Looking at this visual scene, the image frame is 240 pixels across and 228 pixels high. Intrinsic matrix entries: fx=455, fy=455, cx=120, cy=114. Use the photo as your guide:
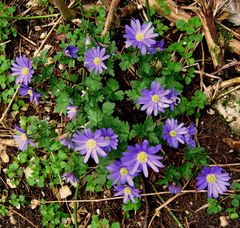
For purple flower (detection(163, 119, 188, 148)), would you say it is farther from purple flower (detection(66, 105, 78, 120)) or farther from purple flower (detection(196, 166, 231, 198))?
purple flower (detection(66, 105, 78, 120))

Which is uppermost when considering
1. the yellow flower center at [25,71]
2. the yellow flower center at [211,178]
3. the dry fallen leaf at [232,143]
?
the yellow flower center at [25,71]

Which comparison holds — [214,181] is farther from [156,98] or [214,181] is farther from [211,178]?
[156,98]

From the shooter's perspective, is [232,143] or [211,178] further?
[232,143]

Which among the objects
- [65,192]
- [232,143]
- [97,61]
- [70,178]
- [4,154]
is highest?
[97,61]

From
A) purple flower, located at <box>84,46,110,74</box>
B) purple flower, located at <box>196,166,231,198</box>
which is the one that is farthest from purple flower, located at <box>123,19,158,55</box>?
purple flower, located at <box>196,166,231,198</box>

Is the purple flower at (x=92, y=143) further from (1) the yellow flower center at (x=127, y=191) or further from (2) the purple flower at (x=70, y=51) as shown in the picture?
(2) the purple flower at (x=70, y=51)

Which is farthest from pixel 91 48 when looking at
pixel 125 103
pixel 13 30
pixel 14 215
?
pixel 14 215

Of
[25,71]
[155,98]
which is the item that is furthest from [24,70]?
[155,98]

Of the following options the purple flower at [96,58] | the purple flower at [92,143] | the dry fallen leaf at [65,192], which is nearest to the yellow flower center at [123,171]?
the purple flower at [92,143]
